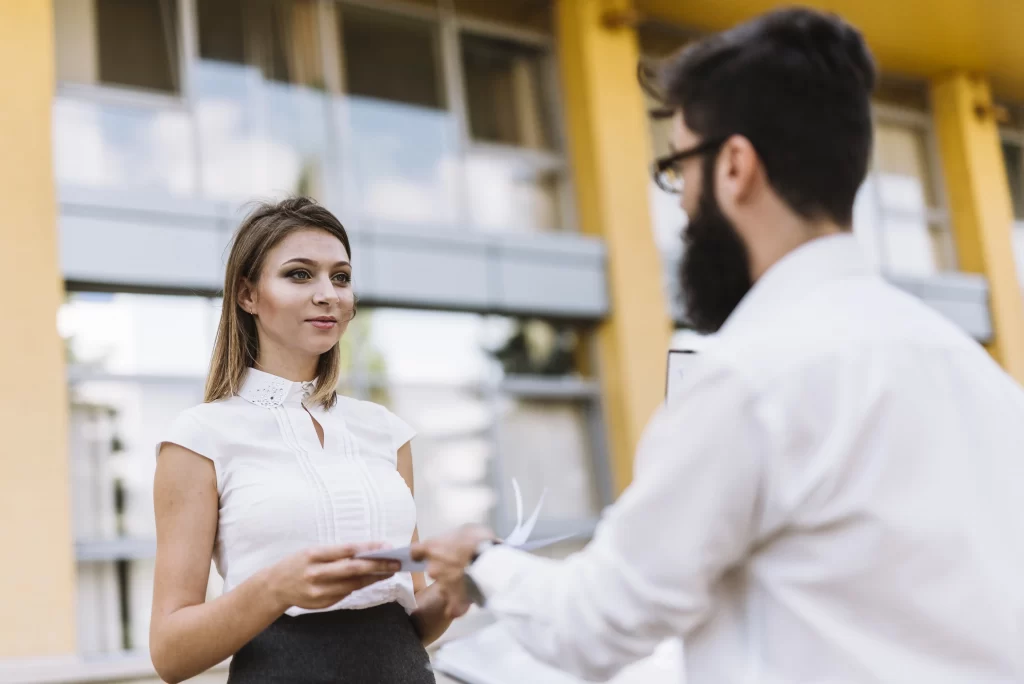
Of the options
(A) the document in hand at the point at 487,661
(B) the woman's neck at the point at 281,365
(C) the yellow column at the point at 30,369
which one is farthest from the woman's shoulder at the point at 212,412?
(C) the yellow column at the point at 30,369

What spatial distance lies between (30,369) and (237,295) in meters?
5.87

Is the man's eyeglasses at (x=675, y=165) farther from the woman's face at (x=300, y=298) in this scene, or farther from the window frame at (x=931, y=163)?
the window frame at (x=931, y=163)

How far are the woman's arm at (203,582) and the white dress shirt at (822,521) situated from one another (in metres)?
0.52

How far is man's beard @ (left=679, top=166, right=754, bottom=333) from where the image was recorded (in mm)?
1612

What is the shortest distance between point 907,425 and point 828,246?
0.92ft

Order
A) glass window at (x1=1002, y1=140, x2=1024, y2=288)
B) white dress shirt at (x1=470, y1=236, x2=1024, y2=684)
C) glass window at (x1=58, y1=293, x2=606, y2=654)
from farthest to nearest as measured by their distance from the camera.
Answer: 1. glass window at (x1=1002, y1=140, x2=1024, y2=288)
2. glass window at (x1=58, y1=293, x2=606, y2=654)
3. white dress shirt at (x1=470, y1=236, x2=1024, y2=684)

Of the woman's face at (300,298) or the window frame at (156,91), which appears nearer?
the woman's face at (300,298)

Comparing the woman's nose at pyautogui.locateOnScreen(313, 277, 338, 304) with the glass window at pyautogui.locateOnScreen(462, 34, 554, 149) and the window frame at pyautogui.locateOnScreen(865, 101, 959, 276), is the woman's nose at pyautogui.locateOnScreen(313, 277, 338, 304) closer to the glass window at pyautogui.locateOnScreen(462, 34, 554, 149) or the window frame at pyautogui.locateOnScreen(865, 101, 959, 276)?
the glass window at pyautogui.locateOnScreen(462, 34, 554, 149)

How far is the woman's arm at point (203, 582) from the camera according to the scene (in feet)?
6.09

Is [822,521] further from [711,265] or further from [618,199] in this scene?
[618,199]

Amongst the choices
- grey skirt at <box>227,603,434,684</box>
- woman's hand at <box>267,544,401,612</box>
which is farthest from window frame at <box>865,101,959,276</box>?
woman's hand at <box>267,544,401,612</box>

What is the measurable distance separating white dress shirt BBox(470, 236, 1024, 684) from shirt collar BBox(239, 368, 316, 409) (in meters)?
1.03

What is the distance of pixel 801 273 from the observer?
153 centimetres

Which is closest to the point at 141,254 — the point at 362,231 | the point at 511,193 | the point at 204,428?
the point at 362,231
